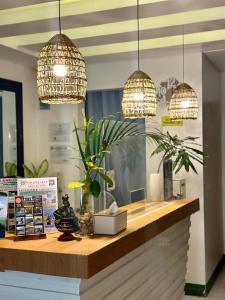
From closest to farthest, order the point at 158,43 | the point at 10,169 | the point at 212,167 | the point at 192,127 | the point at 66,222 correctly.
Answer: the point at 66,222 < the point at 158,43 < the point at 192,127 < the point at 10,169 < the point at 212,167

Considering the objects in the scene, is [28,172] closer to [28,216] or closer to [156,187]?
[156,187]

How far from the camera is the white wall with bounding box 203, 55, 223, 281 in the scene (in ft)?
15.0

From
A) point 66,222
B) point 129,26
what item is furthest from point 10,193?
point 129,26

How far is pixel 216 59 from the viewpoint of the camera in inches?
186

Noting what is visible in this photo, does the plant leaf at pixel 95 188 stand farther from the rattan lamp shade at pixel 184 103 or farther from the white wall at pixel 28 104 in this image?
the white wall at pixel 28 104

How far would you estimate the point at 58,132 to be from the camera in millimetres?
5219

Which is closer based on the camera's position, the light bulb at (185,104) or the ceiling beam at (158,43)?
the light bulb at (185,104)

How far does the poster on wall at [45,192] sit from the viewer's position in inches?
86.0

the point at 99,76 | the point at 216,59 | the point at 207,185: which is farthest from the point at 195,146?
the point at 99,76

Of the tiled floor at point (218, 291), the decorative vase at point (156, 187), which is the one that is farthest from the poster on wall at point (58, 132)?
the tiled floor at point (218, 291)

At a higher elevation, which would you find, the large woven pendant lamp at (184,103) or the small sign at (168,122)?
the large woven pendant lamp at (184,103)

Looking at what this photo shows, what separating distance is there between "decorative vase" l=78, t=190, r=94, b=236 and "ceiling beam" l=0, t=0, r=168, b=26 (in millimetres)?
1610

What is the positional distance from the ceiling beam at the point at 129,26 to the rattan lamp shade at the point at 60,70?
1.64m

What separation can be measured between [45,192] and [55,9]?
175 cm
